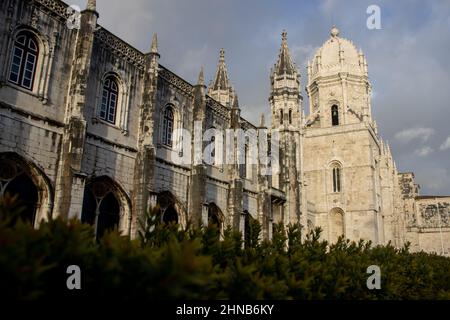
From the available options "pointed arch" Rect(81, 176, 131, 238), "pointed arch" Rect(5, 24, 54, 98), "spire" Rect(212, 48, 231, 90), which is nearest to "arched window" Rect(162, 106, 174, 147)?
"pointed arch" Rect(81, 176, 131, 238)

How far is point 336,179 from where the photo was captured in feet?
125

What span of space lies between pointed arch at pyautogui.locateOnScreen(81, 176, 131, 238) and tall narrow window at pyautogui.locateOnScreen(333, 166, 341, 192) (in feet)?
88.4

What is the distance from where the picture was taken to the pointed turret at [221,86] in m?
37.5

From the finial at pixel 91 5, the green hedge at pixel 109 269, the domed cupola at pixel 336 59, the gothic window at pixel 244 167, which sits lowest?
the green hedge at pixel 109 269

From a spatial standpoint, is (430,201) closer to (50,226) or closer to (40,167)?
(40,167)

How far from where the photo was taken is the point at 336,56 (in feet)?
142

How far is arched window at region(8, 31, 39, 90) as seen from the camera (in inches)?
490

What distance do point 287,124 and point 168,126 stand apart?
14.3 meters

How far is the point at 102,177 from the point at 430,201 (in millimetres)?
54290

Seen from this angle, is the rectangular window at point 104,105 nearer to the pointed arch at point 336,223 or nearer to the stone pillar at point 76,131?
the stone pillar at point 76,131

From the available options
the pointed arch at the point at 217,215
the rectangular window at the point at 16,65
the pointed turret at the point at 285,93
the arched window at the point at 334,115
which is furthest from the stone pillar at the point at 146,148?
the arched window at the point at 334,115

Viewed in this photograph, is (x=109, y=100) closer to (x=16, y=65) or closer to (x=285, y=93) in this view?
(x=16, y=65)
